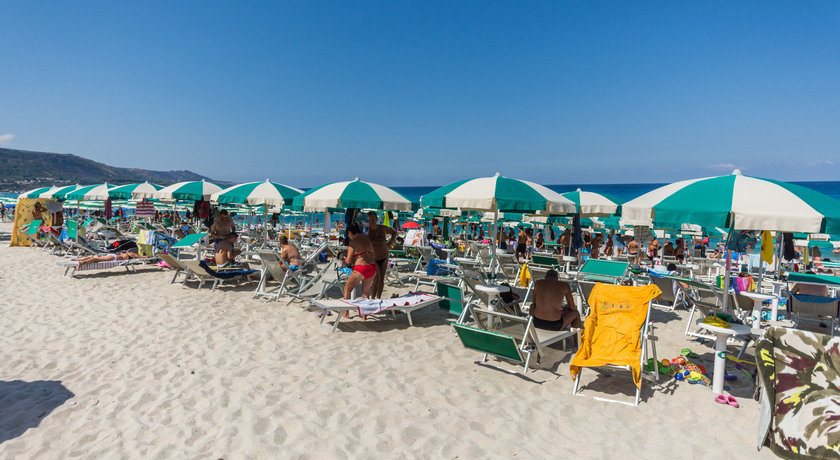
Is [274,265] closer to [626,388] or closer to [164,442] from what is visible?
[164,442]

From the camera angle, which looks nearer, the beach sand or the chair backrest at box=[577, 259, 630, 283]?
the beach sand

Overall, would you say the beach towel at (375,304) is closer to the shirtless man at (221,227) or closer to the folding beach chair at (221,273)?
the folding beach chair at (221,273)

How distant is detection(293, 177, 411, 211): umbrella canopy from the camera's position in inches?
289

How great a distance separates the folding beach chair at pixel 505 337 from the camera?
377 centimetres

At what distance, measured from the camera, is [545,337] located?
427 centimetres

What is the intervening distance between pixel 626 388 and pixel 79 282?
8.88 meters

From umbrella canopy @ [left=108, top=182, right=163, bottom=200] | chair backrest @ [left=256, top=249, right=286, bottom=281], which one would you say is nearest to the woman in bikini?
chair backrest @ [left=256, top=249, right=286, bottom=281]

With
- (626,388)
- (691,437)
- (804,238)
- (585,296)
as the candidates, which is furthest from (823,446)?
(804,238)

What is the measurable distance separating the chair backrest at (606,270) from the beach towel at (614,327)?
2840 millimetres

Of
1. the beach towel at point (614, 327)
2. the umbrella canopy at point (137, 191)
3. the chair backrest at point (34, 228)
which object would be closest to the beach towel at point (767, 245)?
the beach towel at point (614, 327)

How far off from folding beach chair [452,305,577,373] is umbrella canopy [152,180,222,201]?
8488mm

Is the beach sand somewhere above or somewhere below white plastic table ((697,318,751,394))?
below

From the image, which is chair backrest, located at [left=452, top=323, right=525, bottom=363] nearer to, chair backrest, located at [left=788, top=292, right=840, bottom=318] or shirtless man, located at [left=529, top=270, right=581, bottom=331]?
shirtless man, located at [left=529, top=270, right=581, bottom=331]

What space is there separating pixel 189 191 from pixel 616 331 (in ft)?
32.4
